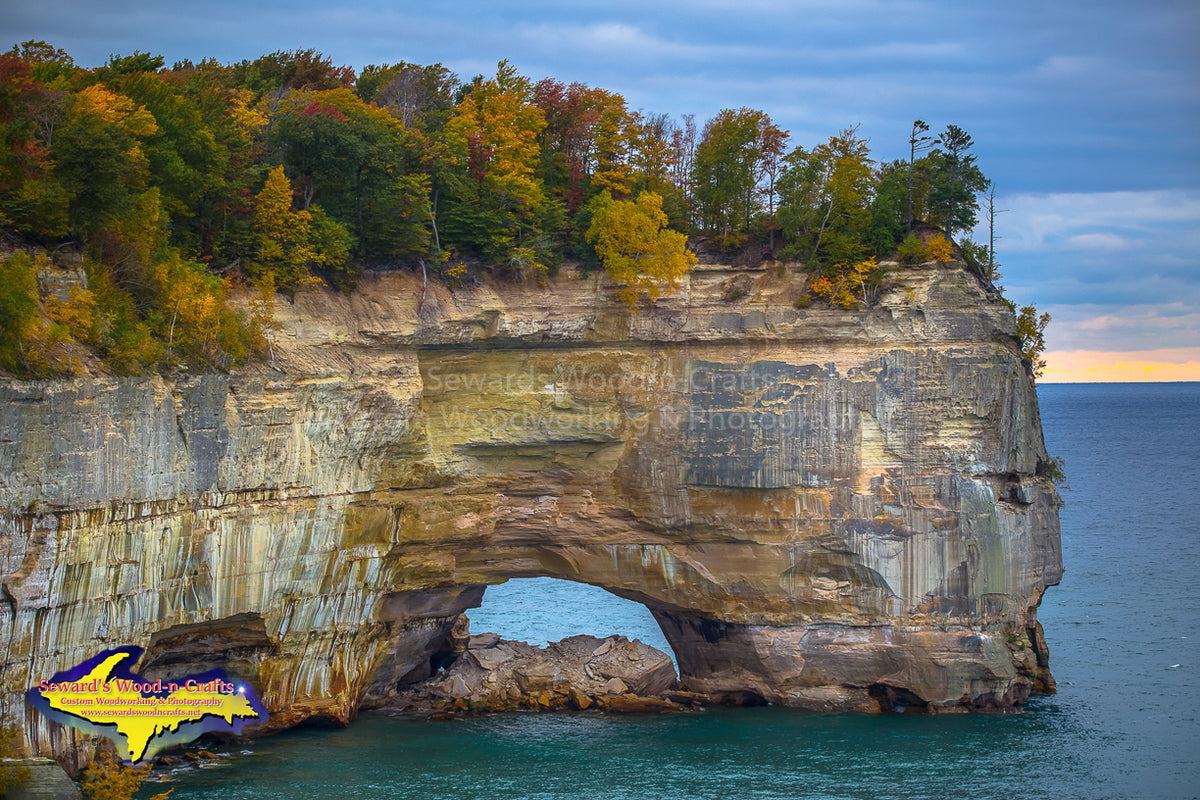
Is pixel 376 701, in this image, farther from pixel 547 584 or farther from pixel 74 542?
pixel 547 584

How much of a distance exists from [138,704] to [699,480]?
20.9m

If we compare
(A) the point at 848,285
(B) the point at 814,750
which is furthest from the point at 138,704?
(A) the point at 848,285

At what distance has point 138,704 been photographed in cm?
3434

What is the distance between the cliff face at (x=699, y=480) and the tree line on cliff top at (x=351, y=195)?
66.8 inches

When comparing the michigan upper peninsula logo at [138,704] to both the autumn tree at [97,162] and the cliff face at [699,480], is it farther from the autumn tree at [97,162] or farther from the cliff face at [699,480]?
the autumn tree at [97,162]

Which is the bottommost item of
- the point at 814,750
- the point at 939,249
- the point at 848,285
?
the point at 814,750

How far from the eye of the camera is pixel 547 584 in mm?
73000

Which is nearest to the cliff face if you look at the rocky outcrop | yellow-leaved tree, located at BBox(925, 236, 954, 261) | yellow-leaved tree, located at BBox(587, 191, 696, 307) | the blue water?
yellow-leaved tree, located at BBox(925, 236, 954, 261)

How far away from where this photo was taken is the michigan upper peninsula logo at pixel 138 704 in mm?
31859

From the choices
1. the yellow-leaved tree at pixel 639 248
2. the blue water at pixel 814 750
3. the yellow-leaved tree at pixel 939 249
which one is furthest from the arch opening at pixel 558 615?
the yellow-leaved tree at pixel 939 249

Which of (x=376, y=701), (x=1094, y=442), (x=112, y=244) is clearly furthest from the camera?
(x=1094, y=442)

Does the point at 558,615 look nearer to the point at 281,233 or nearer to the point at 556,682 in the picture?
the point at 556,682

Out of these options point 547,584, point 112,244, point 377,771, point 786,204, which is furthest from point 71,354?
point 547,584

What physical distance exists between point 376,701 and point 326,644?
489 centimetres
